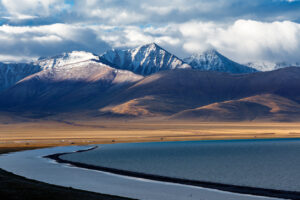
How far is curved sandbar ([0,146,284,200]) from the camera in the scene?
43219mm

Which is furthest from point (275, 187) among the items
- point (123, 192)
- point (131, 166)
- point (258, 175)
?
point (131, 166)

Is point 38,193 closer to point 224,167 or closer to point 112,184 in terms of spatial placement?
point 112,184

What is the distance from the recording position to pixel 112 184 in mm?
50594

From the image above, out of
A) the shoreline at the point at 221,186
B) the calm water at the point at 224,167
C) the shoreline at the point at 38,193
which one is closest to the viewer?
the shoreline at the point at 38,193

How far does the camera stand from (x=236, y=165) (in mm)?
68250

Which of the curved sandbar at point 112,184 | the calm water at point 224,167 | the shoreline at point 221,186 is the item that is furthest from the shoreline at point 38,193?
the calm water at point 224,167

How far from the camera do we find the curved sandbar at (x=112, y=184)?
43219mm

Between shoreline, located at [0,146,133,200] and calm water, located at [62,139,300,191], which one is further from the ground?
shoreline, located at [0,146,133,200]

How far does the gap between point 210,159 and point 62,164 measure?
955 inches

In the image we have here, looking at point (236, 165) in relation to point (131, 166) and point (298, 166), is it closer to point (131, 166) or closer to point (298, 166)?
point (298, 166)

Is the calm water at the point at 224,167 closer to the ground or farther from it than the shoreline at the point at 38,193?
closer to the ground

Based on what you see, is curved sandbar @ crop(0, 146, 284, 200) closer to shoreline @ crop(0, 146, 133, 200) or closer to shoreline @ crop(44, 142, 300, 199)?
shoreline @ crop(44, 142, 300, 199)

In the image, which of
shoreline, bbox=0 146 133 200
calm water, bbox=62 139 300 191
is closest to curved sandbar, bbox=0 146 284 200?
shoreline, bbox=0 146 133 200

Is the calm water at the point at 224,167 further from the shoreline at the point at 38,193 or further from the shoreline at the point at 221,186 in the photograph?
the shoreline at the point at 38,193
